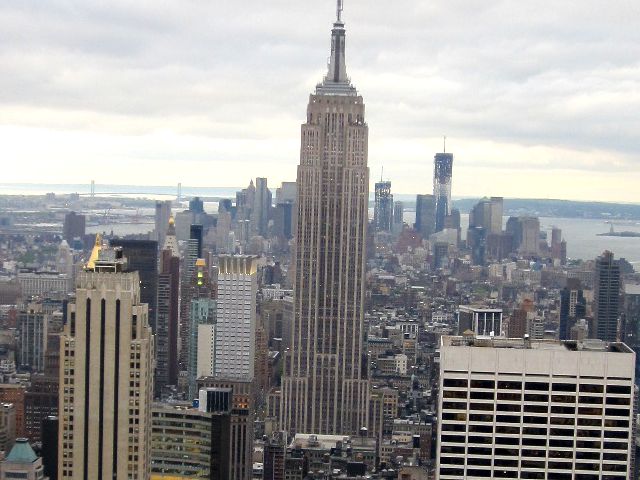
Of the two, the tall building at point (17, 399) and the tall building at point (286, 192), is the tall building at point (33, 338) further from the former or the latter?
the tall building at point (286, 192)

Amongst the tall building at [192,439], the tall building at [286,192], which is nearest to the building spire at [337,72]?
the tall building at [286,192]

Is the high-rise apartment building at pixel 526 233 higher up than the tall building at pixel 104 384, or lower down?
higher up

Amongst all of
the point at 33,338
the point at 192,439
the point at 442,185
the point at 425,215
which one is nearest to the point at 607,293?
the point at 442,185

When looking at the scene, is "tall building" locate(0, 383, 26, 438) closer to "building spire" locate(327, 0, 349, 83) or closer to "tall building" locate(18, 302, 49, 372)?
"tall building" locate(18, 302, 49, 372)

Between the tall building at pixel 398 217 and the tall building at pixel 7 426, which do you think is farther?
the tall building at pixel 398 217

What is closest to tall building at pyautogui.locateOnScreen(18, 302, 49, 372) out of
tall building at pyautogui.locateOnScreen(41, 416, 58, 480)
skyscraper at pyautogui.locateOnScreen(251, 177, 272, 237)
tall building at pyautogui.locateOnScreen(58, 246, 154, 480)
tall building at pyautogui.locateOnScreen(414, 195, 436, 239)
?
skyscraper at pyautogui.locateOnScreen(251, 177, 272, 237)

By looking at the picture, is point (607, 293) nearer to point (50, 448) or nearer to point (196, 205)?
point (196, 205)
